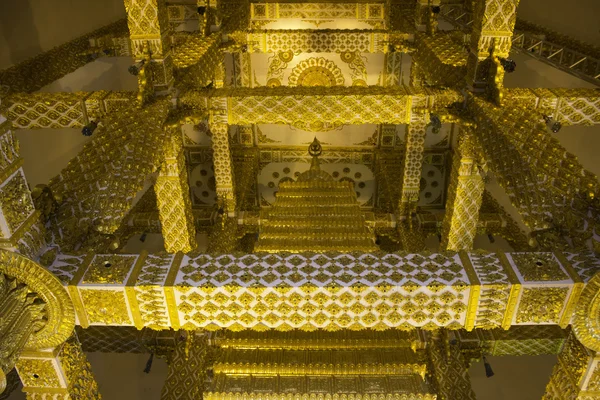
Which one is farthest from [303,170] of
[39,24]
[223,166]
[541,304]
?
[541,304]

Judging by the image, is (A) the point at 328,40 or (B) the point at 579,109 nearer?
(B) the point at 579,109

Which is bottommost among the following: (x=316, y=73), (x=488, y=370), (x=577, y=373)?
(x=488, y=370)

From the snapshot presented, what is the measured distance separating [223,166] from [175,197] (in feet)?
4.50

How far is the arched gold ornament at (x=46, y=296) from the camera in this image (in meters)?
1.85

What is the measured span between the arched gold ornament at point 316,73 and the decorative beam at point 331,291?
5.65 m

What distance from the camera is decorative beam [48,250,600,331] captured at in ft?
6.77

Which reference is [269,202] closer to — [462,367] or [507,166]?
[462,367]

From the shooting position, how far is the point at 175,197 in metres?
4.15

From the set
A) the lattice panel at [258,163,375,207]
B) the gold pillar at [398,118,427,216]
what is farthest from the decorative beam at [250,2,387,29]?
the gold pillar at [398,118,427,216]

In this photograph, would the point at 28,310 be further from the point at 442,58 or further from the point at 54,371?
the point at 442,58

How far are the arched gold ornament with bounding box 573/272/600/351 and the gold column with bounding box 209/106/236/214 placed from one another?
12.2ft

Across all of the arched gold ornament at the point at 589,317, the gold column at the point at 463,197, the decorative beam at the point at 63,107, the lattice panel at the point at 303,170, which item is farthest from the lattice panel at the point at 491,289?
the lattice panel at the point at 303,170

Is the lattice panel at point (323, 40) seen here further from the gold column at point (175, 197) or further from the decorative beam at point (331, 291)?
the decorative beam at point (331, 291)

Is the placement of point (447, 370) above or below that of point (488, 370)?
above
